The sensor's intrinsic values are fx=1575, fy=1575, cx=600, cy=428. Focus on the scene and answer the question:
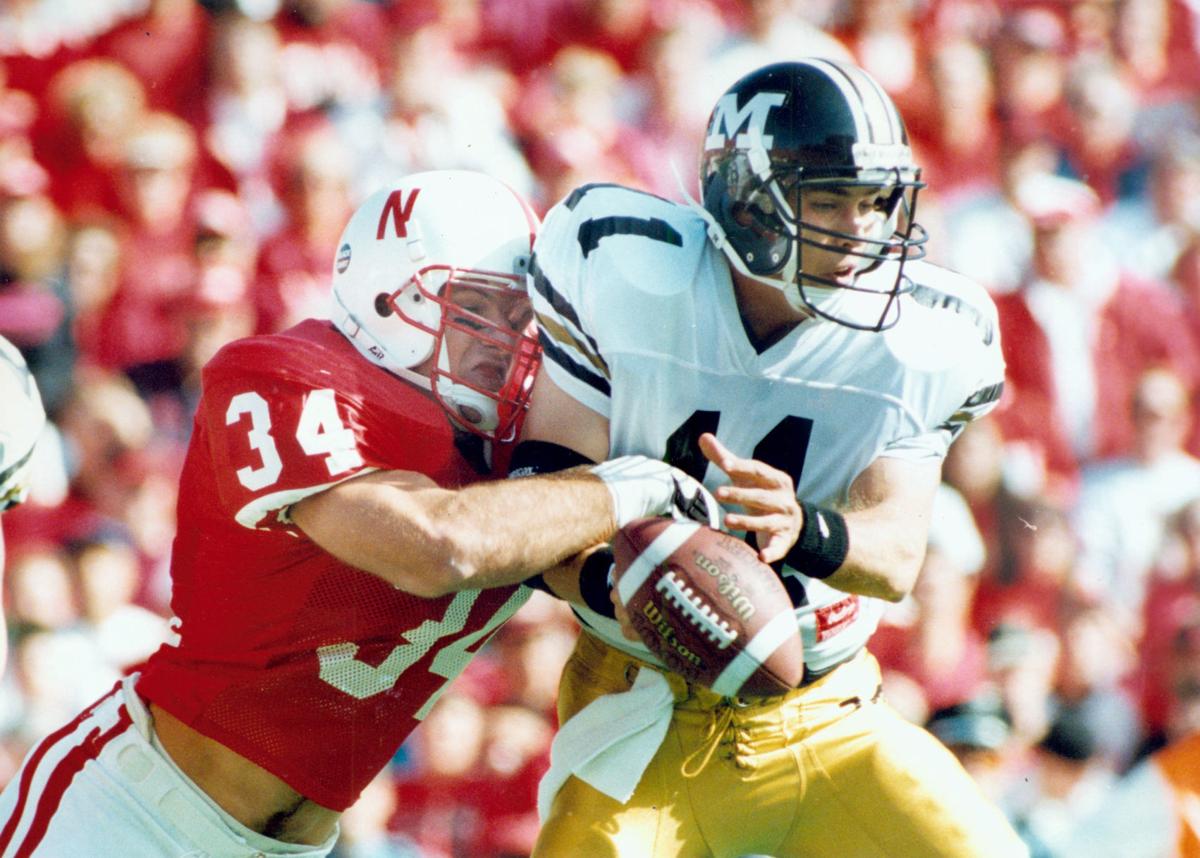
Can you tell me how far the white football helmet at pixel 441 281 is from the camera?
105 inches

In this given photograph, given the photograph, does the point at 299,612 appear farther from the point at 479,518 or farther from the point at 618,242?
the point at 618,242

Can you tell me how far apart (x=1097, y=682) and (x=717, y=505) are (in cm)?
259

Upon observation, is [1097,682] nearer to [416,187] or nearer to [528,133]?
[528,133]

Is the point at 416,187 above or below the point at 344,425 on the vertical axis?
above

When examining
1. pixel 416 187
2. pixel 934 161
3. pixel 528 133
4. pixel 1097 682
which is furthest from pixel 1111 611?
pixel 416 187

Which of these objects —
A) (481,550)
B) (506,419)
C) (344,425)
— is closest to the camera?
(481,550)

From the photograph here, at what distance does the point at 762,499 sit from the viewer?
232 centimetres

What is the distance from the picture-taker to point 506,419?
2.67m

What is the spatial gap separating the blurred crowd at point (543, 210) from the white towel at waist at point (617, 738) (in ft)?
4.62

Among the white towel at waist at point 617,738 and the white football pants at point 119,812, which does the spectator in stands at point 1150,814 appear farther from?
the white football pants at point 119,812

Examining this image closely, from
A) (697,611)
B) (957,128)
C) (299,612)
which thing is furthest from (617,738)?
(957,128)

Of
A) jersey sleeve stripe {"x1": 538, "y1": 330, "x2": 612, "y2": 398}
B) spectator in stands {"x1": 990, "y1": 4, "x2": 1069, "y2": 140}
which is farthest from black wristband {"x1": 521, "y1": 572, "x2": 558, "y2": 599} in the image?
spectator in stands {"x1": 990, "y1": 4, "x2": 1069, "y2": 140}

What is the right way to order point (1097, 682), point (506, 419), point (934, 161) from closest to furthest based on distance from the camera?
point (506, 419), point (1097, 682), point (934, 161)

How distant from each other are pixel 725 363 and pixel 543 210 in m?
2.18
